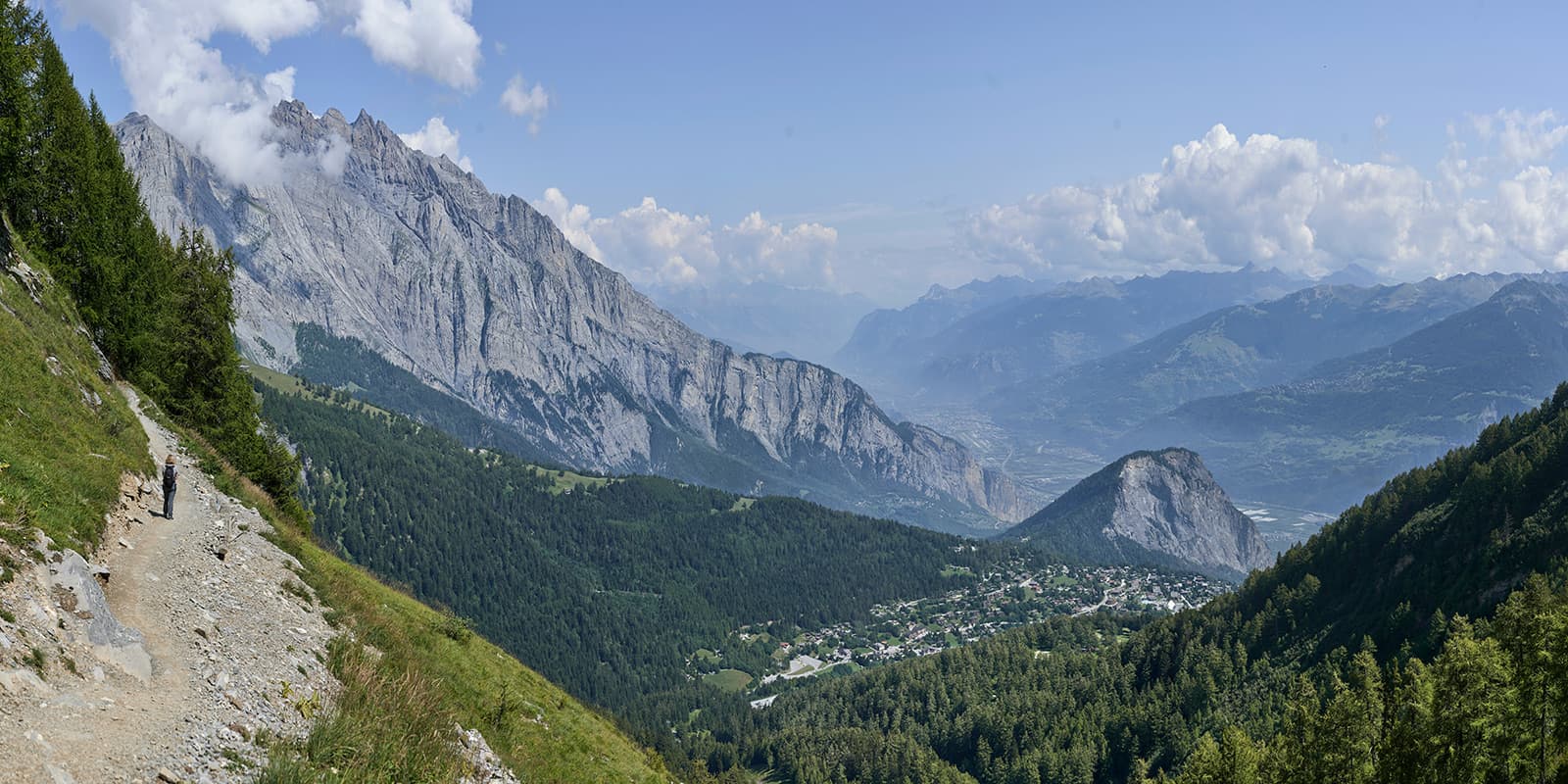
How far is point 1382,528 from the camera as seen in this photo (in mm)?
146750

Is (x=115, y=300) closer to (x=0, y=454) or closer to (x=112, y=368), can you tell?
(x=112, y=368)

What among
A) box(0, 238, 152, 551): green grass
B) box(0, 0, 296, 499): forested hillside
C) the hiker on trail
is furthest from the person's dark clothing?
box(0, 0, 296, 499): forested hillside

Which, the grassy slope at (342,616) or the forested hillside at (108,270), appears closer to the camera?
the grassy slope at (342,616)

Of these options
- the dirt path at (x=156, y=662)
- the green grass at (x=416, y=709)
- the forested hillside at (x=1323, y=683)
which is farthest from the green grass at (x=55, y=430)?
the forested hillside at (x=1323, y=683)

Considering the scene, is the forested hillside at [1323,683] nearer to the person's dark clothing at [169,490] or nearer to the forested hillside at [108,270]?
the person's dark clothing at [169,490]

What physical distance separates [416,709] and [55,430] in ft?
58.4

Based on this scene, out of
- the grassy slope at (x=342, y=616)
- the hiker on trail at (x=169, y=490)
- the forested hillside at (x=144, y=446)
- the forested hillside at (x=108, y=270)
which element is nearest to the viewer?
the forested hillside at (x=144, y=446)

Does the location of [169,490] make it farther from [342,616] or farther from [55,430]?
[342,616]

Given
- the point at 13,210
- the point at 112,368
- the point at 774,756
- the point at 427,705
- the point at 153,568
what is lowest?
the point at 774,756

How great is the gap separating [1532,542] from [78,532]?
471 feet

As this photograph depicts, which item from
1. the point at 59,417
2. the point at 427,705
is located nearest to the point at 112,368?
the point at 59,417

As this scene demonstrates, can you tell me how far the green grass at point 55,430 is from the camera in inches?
813

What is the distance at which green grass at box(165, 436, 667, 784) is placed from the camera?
54.4 ft

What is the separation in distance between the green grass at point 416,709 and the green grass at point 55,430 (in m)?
4.89
